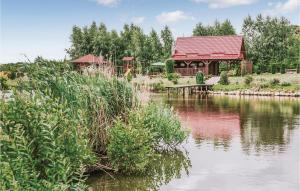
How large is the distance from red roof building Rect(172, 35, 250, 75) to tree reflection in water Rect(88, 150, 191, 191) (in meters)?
50.4

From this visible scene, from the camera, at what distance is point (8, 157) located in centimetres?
943

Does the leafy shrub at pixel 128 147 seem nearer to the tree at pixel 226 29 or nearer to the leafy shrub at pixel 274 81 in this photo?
the leafy shrub at pixel 274 81

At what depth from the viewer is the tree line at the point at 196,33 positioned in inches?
2950

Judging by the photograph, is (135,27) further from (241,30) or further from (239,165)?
(239,165)

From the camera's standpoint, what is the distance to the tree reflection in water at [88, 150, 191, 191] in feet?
47.1

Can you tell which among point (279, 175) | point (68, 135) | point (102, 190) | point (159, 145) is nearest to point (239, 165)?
point (279, 175)

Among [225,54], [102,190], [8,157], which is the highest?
[225,54]

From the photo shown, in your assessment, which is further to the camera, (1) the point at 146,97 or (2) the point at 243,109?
(2) the point at 243,109

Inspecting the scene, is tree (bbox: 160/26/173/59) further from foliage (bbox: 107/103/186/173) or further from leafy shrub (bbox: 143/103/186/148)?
foliage (bbox: 107/103/186/173)

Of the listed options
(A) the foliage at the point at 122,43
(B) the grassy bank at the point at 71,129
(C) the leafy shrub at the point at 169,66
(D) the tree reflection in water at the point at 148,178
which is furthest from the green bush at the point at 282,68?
(D) the tree reflection in water at the point at 148,178

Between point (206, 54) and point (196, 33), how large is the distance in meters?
20.0

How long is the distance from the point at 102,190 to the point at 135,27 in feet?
269

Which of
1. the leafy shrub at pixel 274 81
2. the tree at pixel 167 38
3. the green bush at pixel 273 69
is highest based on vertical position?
the tree at pixel 167 38

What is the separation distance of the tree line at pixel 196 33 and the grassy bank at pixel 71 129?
54228 millimetres
